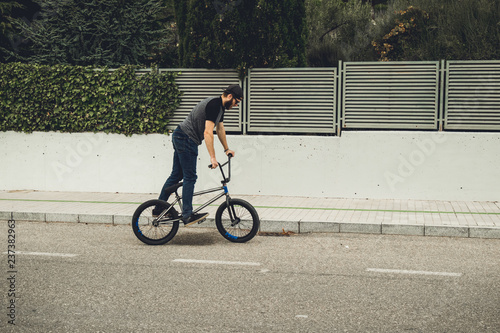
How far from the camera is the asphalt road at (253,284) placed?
15.7 ft

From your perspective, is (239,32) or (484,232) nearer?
(484,232)

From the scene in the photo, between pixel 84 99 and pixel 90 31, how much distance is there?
2375mm

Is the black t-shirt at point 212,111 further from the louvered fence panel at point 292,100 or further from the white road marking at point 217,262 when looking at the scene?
the louvered fence panel at point 292,100

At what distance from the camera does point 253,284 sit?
5.87 meters

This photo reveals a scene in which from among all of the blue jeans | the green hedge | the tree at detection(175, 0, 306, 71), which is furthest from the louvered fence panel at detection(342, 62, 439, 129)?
the blue jeans

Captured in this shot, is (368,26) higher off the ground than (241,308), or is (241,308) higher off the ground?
(368,26)

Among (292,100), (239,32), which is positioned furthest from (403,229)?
(239,32)

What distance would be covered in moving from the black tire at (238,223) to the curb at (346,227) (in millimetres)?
1012

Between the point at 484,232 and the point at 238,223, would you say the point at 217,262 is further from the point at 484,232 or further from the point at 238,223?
the point at 484,232

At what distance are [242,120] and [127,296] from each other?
266 inches

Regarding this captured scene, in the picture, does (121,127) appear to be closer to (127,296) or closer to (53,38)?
(53,38)

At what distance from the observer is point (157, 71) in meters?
12.0

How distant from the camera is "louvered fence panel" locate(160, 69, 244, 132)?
11.8 m

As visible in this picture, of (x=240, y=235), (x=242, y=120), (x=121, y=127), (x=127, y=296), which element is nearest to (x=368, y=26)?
(x=242, y=120)
